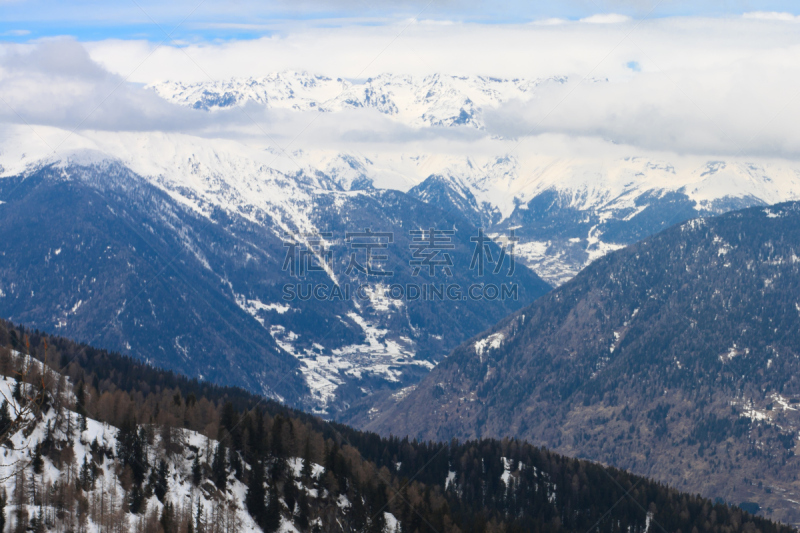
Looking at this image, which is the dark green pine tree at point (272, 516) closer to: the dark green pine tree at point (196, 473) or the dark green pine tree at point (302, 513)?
the dark green pine tree at point (302, 513)

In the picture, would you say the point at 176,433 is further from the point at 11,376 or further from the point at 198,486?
the point at 11,376

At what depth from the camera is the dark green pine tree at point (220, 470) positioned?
15038 cm

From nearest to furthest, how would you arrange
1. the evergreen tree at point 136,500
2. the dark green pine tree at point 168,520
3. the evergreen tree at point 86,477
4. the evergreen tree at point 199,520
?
1. the dark green pine tree at point 168,520
2. the evergreen tree at point 86,477
3. the evergreen tree at point 199,520
4. the evergreen tree at point 136,500

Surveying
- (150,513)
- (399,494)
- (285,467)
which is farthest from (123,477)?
(399,494)

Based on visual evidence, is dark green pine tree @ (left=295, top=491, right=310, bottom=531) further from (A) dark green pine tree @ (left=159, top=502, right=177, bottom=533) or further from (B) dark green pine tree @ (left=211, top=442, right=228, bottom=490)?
(A) dark green pine tree @ (left=159, top=502, right=177, bottom=533)

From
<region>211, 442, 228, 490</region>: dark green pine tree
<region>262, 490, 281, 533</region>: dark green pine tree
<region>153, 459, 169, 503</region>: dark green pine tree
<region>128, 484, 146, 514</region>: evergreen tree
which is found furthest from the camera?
<region>211, 442, 228, 490</region>: dark green pine tree

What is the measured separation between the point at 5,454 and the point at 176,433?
31.4 meters

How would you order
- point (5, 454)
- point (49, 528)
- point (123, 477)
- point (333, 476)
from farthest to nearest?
point (333, 476), point (123, 477), point (5, 454), point (49, 528)

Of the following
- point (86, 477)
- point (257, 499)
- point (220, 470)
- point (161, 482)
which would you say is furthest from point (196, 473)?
point (86, 477)

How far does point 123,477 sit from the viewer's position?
139 meters

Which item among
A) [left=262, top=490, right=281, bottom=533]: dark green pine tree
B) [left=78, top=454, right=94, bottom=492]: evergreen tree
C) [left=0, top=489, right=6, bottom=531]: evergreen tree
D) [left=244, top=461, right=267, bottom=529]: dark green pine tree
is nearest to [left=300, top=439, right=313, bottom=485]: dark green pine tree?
[left=244, top=461, right=267, bottom=529]: dark green pine tree

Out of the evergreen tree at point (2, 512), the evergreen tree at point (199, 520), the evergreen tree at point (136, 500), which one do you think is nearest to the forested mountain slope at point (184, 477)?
the evergreen tree at point (136, 500)

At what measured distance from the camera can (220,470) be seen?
15138 centimetres

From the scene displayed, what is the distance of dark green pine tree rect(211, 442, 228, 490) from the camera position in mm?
150375
